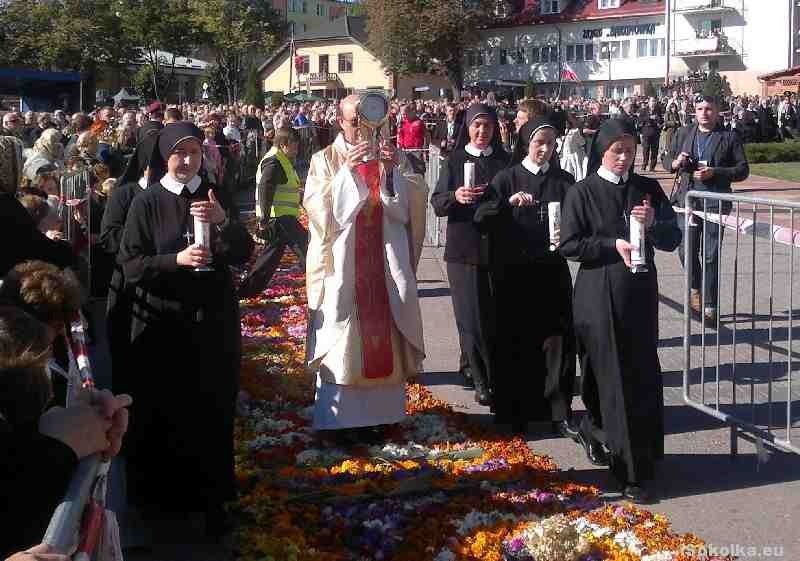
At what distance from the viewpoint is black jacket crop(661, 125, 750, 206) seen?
1001 centimetres

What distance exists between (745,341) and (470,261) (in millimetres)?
3072

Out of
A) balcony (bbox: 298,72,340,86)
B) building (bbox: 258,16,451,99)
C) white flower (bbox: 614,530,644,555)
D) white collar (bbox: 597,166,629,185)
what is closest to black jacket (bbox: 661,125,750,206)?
white collar (bbox: 597,166,629,185)

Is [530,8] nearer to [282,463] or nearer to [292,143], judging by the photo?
[292,143]

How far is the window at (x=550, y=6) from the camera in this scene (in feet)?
282

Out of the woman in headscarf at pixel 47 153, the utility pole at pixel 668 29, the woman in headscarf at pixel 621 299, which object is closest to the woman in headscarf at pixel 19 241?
the woman in headscarf at pixel 621 299

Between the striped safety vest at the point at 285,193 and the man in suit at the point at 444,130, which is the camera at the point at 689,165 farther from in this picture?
the man in suit at the point at 444,130

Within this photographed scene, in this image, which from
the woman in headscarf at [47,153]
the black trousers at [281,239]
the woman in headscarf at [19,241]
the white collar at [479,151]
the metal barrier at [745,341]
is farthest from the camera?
the woman in headscarf at [47,153]

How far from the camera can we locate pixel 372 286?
6504mm

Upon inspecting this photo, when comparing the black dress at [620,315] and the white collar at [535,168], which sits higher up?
the white collar at [535,168]

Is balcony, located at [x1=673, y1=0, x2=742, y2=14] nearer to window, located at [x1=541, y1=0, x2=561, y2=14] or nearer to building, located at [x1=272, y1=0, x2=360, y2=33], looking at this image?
window, located at [x1=541, y1=0, x2=561, y2=14]

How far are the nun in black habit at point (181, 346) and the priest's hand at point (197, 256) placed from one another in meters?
0.20

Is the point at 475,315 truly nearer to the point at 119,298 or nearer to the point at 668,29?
the point at 119,298

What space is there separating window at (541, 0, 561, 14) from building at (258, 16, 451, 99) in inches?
555

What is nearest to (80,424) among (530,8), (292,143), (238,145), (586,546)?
(586,546)
